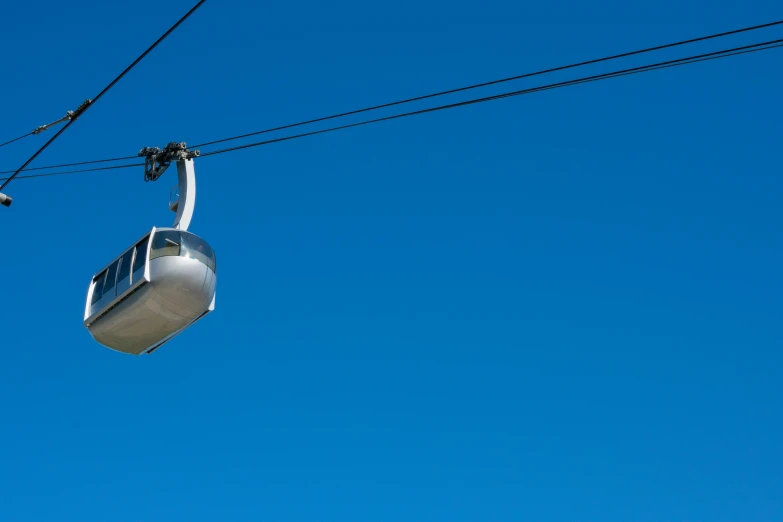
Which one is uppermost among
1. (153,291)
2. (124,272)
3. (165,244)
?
(165,244)

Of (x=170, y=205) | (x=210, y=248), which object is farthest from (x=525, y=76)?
(x=170, y=205)

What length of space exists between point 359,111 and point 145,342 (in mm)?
7582

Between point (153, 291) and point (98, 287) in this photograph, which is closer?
point (153, 291)

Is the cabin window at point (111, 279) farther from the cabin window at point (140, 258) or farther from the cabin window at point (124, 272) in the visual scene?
the cabin window at point (140, 258)

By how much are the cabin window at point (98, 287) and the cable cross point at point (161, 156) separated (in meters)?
2.45

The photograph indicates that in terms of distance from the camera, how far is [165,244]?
2041 cm

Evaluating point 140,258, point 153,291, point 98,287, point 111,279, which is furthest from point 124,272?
point 98,287

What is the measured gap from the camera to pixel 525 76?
1480 centimetres

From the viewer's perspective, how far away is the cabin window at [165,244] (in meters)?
20.2

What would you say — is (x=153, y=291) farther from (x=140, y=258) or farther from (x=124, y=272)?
(x=124, y=272)

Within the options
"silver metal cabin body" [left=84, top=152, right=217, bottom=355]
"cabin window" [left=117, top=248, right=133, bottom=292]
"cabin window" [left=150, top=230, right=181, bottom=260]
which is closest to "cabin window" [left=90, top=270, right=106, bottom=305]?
"silver metal cabin body" [left=84, top=152, right=217, bottom=355]

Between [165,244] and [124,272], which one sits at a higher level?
[165,244]

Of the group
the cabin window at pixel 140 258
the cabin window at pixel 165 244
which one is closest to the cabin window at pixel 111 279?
the cabin window at pixel 140 258

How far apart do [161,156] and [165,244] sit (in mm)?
2667
